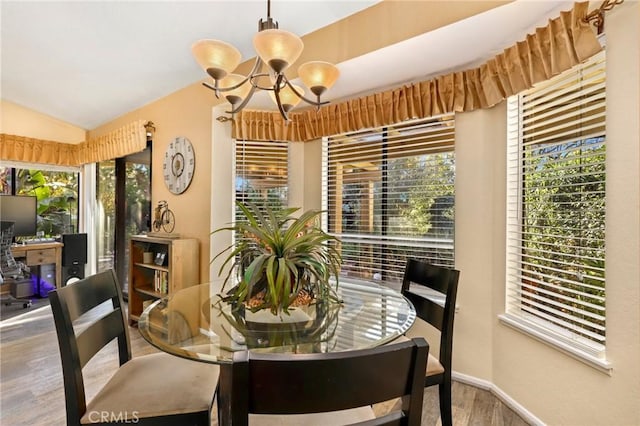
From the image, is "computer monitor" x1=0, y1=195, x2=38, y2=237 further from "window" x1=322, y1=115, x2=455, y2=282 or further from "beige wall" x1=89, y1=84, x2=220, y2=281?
"window" x1=322, y1=115, x2=455, y2=282

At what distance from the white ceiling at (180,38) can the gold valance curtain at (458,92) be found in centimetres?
12

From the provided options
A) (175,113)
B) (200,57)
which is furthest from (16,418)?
(175,113)

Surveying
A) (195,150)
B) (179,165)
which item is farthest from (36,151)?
(195,150)

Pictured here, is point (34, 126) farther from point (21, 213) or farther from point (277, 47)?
point (277, 47)

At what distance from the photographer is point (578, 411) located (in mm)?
1612

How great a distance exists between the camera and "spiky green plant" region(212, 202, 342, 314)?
135 centimetres

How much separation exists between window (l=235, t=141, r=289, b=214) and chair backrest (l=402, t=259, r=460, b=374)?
1725mm

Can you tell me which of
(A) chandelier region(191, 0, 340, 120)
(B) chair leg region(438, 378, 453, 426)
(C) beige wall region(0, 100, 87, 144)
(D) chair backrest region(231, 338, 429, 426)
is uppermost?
(C) beige wall region(0, 100, 87, 144)

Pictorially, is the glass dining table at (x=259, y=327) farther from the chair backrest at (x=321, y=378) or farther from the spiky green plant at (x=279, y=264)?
the chair backrest at (x=321, y=378)

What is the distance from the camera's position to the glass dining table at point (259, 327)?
1165 mm

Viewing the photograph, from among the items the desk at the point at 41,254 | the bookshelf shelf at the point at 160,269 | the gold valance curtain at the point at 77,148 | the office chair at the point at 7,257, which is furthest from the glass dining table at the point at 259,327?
→ the desk at the point at 41,254

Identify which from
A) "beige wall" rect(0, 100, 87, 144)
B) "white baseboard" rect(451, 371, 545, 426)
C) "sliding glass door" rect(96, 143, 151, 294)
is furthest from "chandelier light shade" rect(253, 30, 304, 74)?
"beige wall" rect(0, 100, 87, 144)

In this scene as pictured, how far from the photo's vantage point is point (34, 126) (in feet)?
14.4

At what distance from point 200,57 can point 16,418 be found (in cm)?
230
